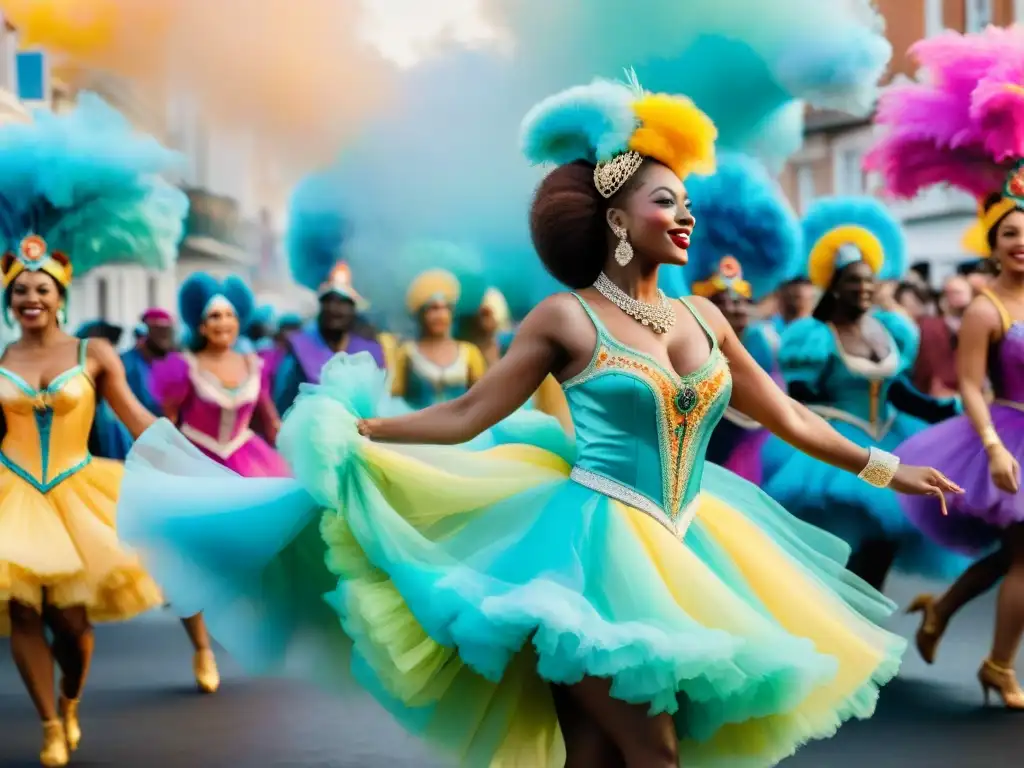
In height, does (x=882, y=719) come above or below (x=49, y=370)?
below

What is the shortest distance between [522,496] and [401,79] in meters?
8.97

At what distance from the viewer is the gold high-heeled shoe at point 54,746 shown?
6461 mm

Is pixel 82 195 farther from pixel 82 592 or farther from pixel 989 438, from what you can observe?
pixel 989 438

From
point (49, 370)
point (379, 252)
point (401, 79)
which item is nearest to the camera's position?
point (49, 370)

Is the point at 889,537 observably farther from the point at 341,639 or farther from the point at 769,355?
the point at 341,639

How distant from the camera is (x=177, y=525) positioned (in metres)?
4.46

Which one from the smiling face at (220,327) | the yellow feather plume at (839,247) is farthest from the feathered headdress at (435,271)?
the yellow feather plume at (839,247)

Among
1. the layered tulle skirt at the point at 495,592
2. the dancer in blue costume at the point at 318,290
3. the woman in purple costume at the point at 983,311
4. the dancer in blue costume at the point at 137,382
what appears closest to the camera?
the layered tulle skirt at the point at 495,592

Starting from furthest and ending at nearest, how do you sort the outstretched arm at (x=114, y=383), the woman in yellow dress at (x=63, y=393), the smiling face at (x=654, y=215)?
the outstretched arm at (x=114, y=383), the woman in yellow dress at (x=63, y=393), the smiling face at (x=654, y=215)

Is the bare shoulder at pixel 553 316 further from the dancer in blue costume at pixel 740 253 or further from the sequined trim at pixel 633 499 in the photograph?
the dancer in blue costume at pixel 740 253

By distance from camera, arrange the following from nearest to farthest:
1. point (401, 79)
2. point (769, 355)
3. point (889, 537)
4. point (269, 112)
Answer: point (889, 537)
point (769, 355)
point (401, 79)
point (269, 112)

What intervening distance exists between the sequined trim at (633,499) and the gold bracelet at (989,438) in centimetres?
279

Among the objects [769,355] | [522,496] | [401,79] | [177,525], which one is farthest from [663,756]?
[401,79]

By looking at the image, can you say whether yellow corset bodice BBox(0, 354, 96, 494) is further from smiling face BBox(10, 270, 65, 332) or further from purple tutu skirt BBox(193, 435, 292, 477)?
purple tutu skirt BBox(193, 435, 292, 477)
